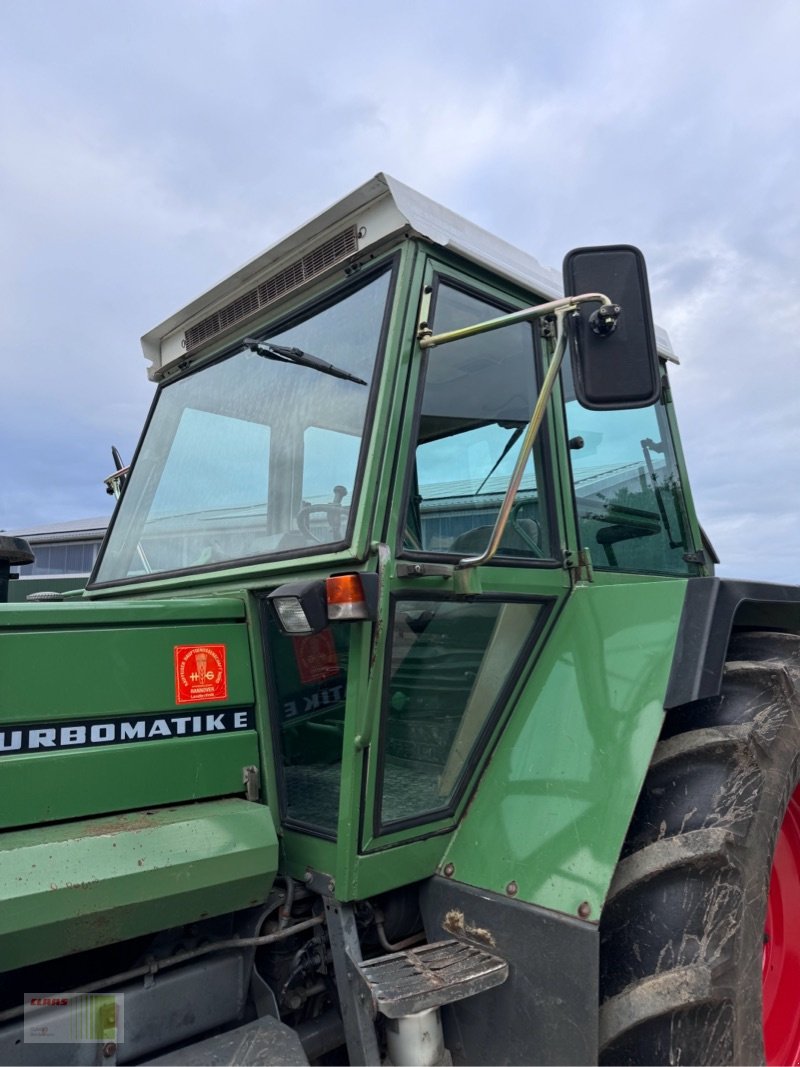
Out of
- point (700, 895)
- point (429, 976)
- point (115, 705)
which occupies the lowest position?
point (429, 976)

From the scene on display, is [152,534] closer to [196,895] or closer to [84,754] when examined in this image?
[84,754]

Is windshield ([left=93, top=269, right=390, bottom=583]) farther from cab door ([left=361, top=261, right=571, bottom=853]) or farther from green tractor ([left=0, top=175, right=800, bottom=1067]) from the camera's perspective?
cab door ([left=361, top=261, right=571, bottom=853])

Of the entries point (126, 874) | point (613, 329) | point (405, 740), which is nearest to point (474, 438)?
point (613, 329)

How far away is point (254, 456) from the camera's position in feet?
8.10

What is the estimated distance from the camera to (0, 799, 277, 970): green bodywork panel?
1533 mm

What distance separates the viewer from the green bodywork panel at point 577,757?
1.81 metres

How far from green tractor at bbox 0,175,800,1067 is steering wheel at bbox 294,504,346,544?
0.01 meters

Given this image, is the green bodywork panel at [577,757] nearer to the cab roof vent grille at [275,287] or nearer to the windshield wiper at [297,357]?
the windshield wiper at [297,357]

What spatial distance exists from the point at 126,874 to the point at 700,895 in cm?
127

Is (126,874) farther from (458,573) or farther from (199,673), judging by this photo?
(458,573)

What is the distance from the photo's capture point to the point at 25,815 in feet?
5.49

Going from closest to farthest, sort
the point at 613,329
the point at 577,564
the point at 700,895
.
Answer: the point at 700,895
the point at 613,329
the point at 577,564

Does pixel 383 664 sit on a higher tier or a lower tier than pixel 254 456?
lower

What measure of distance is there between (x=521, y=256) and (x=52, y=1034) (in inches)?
95.3
